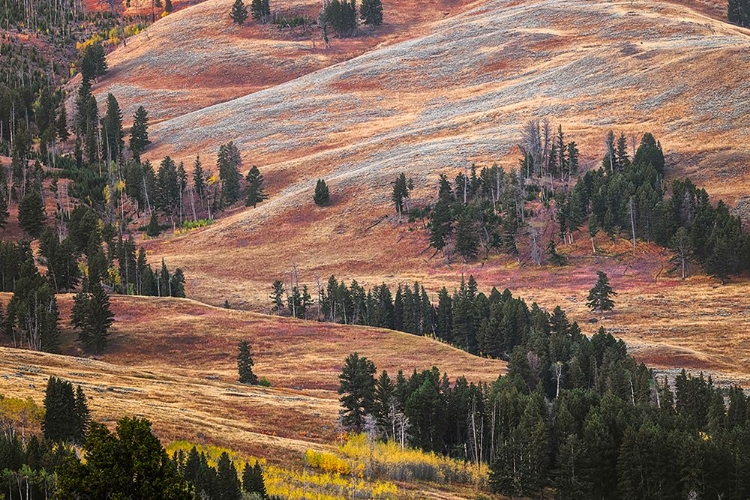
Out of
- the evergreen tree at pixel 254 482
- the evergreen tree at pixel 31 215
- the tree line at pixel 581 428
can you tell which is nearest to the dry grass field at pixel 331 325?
the tree line at pixel 581 428

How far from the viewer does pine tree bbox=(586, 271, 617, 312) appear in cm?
13825

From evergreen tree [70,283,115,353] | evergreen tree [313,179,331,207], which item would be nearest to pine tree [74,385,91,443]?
evergreen tree [70,283,115,353]

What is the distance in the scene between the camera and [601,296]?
138250 millimetres

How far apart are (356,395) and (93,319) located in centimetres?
4258

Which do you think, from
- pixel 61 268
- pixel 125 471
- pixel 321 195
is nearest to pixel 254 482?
pixel 125 471

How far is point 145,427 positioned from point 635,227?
138 metres

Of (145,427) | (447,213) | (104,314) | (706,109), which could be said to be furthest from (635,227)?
(145,427)

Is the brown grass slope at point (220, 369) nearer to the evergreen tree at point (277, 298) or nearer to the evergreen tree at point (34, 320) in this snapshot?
the evergreen tree at point (34, 320)

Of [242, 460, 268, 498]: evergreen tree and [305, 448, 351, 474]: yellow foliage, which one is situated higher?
→ [242, 460, 268, 498]: evergreen tree

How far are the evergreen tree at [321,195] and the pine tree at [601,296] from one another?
2690 inches

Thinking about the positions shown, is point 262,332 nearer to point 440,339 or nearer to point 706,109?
point 440,339

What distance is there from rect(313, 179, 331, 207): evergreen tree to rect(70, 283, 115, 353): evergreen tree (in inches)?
2894

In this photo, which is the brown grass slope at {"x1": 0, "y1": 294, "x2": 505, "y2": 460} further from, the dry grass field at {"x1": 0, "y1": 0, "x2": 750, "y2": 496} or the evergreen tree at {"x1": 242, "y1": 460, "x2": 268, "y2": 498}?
the evergreen tree at {"x1": 242, "y1": 460, "x2": 268, "y2": 498}

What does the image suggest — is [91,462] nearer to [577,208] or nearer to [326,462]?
[326,462]
